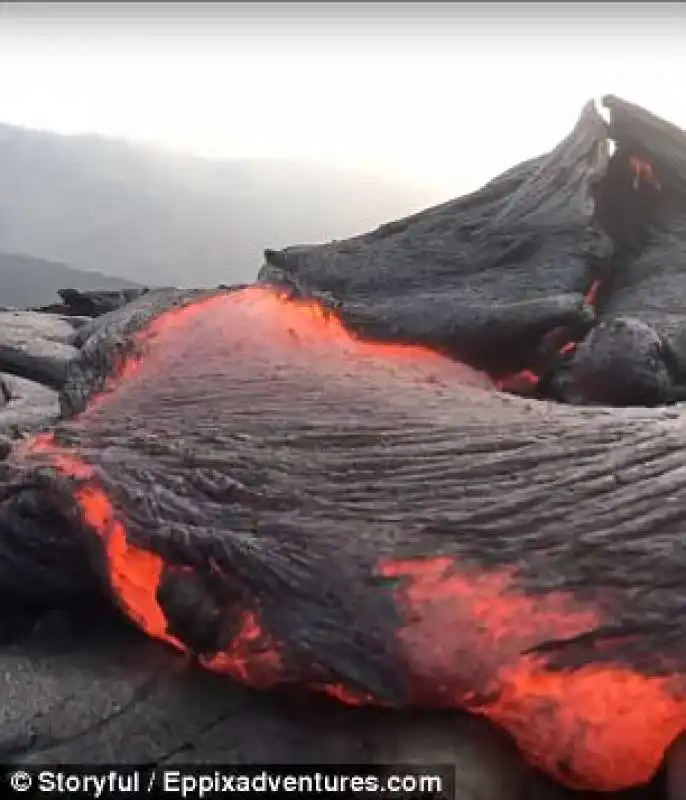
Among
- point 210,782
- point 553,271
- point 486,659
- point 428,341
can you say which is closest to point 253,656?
point 210,782

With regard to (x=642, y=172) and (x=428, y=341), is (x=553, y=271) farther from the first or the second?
Result: (x=642, y=172)

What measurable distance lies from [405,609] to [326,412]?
1139mm

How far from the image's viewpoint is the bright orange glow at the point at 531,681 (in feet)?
8.77

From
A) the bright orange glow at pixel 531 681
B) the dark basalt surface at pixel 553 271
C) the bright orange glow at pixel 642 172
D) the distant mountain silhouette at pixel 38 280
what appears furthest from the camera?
the distant mountain silhouette at pixel 38 280

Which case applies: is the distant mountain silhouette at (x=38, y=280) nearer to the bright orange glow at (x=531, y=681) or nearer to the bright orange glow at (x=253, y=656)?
the bright orange glow at (x=253, y=656)

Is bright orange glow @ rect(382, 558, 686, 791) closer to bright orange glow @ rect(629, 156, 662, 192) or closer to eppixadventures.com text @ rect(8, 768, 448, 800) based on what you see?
eppixadventures.com text @ rect(8, 768, 448, 800)

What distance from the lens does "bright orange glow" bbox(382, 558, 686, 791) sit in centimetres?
267

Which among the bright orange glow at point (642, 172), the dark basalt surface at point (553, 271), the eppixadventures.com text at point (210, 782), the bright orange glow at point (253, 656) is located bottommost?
the eppixadventures.com text at point (210, 782)

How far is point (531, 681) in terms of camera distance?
2.73 m

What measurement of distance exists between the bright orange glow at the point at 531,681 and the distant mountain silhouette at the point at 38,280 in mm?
10620

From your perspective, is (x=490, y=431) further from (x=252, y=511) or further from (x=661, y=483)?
(x=252, y=511)

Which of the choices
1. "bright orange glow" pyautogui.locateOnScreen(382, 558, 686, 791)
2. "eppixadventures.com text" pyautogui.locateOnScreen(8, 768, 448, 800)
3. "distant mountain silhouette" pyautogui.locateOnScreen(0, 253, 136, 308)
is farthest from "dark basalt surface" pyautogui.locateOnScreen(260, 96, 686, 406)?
"distant mountain silhouette" pyautogui.locateOnScreen(0, 253, 136, 308)

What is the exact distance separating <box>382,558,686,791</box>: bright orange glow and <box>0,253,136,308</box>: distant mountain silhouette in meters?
10.6

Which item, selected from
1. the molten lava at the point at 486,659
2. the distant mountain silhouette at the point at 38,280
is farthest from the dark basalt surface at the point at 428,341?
the distant mountain silhouette at the point at 38,280
